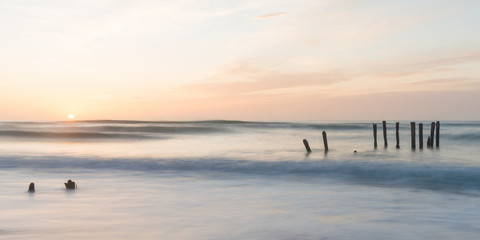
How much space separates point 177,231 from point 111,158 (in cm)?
1360

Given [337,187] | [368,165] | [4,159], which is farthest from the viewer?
[4,159]

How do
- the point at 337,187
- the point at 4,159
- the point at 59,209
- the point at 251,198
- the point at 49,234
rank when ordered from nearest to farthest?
the point at 49,234
the point at 59,209
the point at 251,198
the point at 337,187
the point at 4,159

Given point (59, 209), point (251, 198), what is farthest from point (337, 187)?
point (59, 209)

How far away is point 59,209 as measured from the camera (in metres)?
7.65

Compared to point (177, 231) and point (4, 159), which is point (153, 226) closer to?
point (177, 231)

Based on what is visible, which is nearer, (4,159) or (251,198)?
(251,198)

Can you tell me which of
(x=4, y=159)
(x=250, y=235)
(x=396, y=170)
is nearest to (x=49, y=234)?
(x=250, y=235)

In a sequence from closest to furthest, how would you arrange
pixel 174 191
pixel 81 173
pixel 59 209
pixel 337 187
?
1. pixel 59 209
2. pixel 174 191
3. pixel 337 187
4. pixel 81 173

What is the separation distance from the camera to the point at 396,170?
1540 centimetres

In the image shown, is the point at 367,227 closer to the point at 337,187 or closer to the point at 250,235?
the point at 250,235

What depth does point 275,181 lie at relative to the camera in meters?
13.0

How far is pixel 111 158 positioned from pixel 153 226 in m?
13.2

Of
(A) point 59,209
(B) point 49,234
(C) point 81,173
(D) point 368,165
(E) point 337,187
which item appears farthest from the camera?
(D) point 368,165

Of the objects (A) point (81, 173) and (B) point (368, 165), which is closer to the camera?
(A) point (81, 173)
